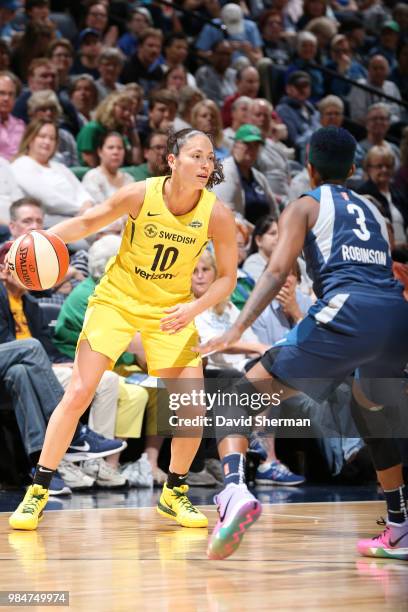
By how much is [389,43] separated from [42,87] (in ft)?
21.4

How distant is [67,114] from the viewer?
9047 millimetres

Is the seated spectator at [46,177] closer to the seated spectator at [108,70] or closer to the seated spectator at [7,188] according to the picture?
the seated spectator at [7,188]

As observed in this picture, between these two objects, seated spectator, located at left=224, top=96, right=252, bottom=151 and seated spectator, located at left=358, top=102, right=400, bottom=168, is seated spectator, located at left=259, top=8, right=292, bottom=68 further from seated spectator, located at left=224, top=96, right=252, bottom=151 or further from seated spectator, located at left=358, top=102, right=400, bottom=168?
seated spectator, located at left=224, top=96, right=252, bottom=151

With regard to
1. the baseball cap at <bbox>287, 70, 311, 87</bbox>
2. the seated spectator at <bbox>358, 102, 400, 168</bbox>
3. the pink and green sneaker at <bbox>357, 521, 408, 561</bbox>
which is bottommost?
the seated spectator at <bbox>358, 102, 400, 168</bbox>

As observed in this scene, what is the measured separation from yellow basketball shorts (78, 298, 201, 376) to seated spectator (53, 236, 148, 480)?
1761 millimetres

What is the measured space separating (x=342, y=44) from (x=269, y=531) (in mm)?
9818

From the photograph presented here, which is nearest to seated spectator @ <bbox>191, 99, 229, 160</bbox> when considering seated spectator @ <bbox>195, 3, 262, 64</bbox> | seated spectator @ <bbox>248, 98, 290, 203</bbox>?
seated spectator @ <bbox>248, 98, 290, 203</bbox>

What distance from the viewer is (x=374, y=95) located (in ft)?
41.6

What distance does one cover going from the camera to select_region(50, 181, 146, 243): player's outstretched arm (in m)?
4.31

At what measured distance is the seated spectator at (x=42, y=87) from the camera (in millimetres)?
8672

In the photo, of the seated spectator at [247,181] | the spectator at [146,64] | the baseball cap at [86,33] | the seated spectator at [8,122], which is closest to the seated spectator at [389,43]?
the spectator at [146,64]

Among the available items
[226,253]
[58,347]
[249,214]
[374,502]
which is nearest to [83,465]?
[58,347]

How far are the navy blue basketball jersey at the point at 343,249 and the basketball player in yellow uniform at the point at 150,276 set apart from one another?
24.7 inches

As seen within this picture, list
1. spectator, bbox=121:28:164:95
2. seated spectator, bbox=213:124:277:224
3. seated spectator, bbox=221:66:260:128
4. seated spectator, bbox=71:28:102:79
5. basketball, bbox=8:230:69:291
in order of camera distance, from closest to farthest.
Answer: basketball, bbox=8:230:69:291 → seated spectator, bbox=213:124:277:224 → seated spectator, bbox=71:28:102:79 → seated spectator, bbox=221:66:260:128 → spectator, bbox=121:28:164:95
